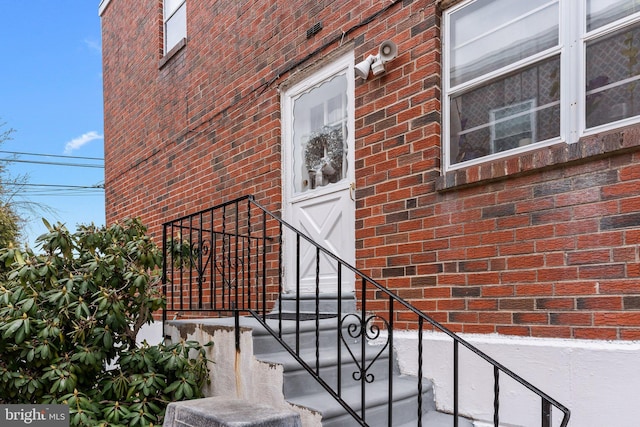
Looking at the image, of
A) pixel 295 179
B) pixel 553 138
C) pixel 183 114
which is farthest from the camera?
pixel 183 114

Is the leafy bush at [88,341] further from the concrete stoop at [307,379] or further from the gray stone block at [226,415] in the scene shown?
the gray stone block at [226,415]

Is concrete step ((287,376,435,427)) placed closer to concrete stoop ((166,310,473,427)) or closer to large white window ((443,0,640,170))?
concrete stoop ((166,310,473,427))

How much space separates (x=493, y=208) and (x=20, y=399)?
3.23m

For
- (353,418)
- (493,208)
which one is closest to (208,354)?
(353,418)

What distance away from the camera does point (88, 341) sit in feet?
10.4

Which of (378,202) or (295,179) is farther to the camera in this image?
(295,179)

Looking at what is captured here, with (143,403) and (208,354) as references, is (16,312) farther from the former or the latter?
(208,354)

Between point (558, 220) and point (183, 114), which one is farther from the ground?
point (183, 114)

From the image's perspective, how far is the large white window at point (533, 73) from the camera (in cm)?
235

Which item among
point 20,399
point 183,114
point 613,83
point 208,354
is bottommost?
point 20,399

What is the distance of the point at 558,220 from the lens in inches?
95.4

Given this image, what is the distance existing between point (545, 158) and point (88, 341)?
3.06 metres

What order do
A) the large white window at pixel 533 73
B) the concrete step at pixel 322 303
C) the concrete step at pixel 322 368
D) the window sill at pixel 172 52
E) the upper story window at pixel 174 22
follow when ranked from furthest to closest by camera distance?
the upper story window at pixel 174 22 → the window sill at pixel 172 52 → the concrete step at pixel 322 303 → the concrete step at pixel 322 368 → the large white window at pixel 533 73

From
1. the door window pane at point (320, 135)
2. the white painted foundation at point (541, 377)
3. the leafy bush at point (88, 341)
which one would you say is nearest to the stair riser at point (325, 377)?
the white painted foundation at point (541, 377)
